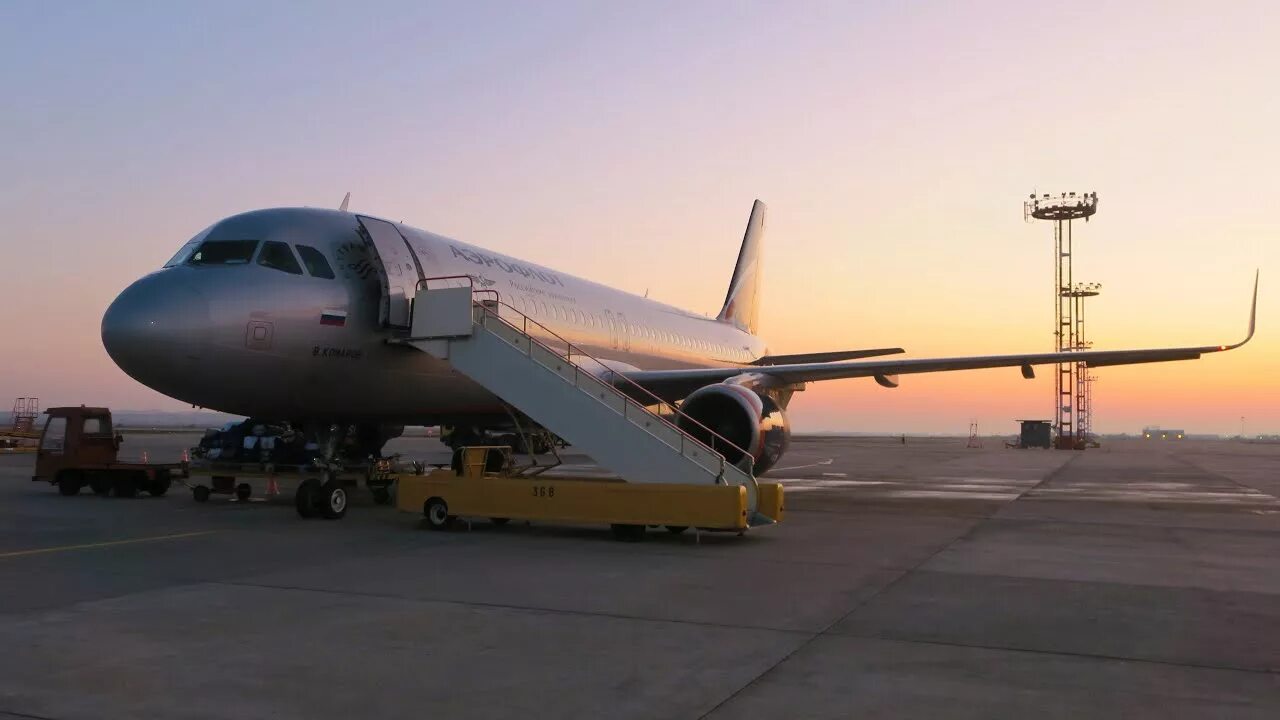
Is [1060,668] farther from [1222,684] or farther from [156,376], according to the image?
[156,376]

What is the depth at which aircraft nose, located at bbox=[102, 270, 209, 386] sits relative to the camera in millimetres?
10945

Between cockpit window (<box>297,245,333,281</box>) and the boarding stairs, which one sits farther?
cockpit window (<box>297,245,333,281</box>)

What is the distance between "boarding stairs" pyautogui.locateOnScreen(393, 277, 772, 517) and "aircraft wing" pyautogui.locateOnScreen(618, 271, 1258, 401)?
13.0 ft

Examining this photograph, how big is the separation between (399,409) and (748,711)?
10333 millimetres

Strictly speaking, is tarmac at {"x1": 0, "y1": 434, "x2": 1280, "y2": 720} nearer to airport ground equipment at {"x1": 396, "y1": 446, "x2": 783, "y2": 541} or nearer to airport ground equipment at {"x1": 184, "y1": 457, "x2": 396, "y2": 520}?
airport ground equipment at {"x1": 396, "y1": 446, "x2": 783, "y2": 541}

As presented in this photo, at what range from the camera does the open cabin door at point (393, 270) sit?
42.4ft

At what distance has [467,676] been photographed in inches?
197

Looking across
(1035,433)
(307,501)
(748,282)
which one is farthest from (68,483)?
(1035,433)

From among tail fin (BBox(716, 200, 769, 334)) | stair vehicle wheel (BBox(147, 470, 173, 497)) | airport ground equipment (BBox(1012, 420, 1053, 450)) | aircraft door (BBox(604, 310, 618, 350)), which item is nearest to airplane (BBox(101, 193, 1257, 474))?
aircraft door (BBox(604, 310, 618, 350))

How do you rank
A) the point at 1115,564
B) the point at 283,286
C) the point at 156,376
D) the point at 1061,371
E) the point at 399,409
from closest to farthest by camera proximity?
1. the point at 1115,564
2. the point at 156,376
3. the point at 283,286
4. the point at 399,409
5. the point at 1061,371

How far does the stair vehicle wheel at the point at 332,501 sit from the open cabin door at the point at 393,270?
232 centimetres

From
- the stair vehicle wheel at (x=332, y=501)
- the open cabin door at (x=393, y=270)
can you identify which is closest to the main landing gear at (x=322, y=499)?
the stair vehicle wheel at (x=332, y=501)

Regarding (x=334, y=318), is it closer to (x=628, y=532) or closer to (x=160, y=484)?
(x=628, y=532)

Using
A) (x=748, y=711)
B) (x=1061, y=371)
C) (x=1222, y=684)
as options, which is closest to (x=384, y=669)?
(x=748, y=711)
